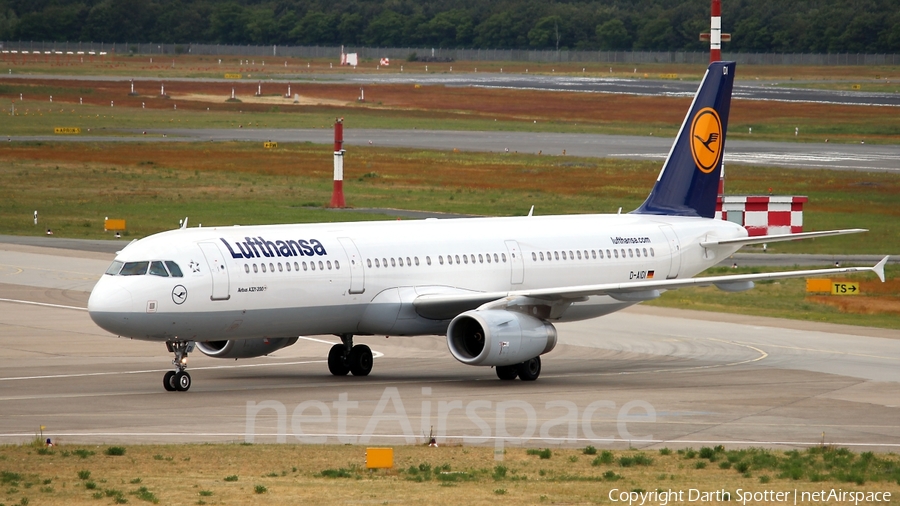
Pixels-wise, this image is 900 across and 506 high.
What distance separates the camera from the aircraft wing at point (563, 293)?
3525cm

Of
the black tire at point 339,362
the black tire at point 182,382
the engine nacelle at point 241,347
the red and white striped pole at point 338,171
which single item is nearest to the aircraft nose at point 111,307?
the black tire at point 182,382

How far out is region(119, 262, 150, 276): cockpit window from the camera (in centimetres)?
3259

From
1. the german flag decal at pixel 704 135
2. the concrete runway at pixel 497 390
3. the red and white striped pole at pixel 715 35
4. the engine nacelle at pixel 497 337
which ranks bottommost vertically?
the concrete runway at pixel 497 390

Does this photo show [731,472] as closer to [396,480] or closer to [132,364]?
[396,480]

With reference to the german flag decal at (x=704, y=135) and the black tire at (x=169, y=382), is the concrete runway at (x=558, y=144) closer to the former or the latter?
the german flag decal at (x=704, y=135)

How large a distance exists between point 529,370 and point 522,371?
0.19 metres

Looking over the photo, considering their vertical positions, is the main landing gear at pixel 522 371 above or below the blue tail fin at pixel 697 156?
below

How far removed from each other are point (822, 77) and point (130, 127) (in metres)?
114

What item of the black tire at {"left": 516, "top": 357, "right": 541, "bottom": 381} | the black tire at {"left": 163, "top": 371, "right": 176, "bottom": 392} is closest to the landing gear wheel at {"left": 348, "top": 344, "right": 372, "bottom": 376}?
the black tire at {"left": 516, "top": 357, "right": 541, "bottom": 381}

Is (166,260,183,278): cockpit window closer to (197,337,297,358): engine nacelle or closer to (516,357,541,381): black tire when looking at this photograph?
(197,337,297,358): engine nacelle

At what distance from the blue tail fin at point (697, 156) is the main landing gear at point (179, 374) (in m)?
16.1

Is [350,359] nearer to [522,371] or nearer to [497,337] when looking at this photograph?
[522,371]

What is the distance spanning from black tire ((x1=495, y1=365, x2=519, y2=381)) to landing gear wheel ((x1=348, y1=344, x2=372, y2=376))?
3.60 m

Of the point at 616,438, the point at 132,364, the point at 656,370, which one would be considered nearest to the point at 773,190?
the point at 656,370
